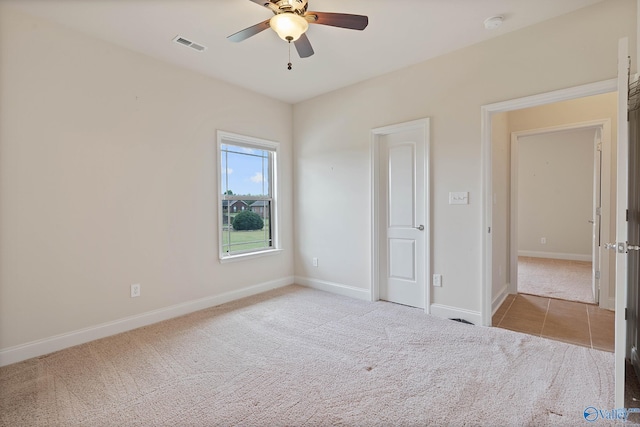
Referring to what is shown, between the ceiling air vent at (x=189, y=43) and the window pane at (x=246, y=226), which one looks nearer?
the ceiling air vent at (x=189, y=43)

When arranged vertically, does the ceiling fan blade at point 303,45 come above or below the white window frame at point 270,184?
above

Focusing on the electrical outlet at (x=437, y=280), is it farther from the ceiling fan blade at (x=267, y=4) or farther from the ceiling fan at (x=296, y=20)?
the ceiling fan blade at (x=267, y=4)

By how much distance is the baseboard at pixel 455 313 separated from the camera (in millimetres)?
3062

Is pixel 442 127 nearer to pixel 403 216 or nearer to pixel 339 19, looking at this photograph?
pixel 403 216

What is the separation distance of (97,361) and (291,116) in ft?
12.3

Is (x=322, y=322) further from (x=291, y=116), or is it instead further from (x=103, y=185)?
(x=291, y=116)

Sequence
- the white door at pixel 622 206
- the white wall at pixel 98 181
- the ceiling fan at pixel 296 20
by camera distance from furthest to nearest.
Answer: the white wall at pixel 98 181, the ceiling fan at pixel 296 20, the white door at pixel 622 206

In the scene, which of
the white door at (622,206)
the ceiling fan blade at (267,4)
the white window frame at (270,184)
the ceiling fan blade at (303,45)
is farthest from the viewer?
the white window frame at (270,184)

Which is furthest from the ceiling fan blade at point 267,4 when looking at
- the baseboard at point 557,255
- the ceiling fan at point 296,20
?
the baseboard at point 557,255

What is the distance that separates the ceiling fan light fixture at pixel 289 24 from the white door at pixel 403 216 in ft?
5.91

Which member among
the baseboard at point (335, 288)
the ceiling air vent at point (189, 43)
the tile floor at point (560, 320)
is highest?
the ceiling air vent at point (189, 43)

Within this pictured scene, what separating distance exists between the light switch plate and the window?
96.2 inches

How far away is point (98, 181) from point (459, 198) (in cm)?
351

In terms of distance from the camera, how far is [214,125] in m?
3.73
